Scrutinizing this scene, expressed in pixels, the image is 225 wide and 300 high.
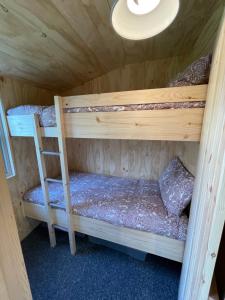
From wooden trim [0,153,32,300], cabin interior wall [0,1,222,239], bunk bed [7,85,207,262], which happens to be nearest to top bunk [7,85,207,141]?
bunk bed [7,85,207,262]

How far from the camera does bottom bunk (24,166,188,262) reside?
1.42 meters

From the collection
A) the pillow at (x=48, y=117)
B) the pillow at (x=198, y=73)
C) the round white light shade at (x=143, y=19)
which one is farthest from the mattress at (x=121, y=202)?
the round white light shade at (x=143, y=19)

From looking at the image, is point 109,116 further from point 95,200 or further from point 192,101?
point 95,200

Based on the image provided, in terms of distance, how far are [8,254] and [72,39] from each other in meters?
1.60

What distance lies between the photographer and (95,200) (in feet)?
6.15

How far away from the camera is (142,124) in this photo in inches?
48.9

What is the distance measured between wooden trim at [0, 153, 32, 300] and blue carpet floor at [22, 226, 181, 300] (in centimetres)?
128

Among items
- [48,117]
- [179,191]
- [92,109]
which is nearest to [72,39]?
[92,109]

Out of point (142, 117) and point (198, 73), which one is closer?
point (198, 73)

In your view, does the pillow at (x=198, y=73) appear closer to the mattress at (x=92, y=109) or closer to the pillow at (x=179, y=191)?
the mattress at (x=92, y=109)

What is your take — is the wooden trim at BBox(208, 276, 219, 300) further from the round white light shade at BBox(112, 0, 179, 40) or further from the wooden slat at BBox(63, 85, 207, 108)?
the round white light shade at BBox(112, 0, 179, 40)

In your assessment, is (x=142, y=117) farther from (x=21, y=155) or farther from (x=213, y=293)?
(x=21, y=155)

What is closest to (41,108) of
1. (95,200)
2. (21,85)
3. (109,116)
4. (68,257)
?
(21,85)

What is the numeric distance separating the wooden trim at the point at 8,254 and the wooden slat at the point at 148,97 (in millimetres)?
991
